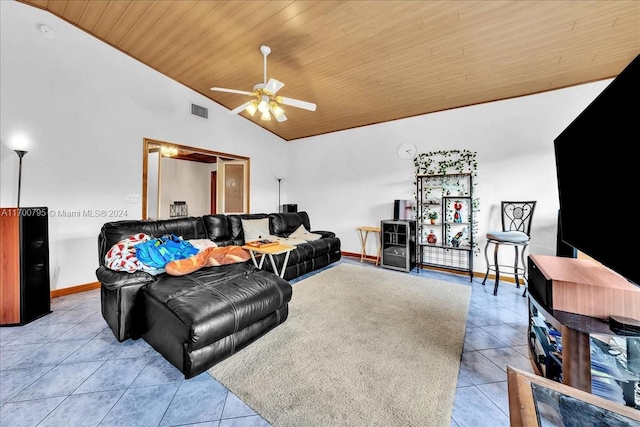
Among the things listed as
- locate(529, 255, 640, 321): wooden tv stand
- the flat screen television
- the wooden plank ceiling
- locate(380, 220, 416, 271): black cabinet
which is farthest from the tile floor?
the wooden plank ceiling

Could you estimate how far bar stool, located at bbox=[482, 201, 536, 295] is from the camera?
3.04m

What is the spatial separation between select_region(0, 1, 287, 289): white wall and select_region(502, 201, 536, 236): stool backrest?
17.8 feet

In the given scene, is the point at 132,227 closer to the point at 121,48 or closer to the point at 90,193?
the point at 90,193

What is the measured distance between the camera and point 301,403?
1405 mm

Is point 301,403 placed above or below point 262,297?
below

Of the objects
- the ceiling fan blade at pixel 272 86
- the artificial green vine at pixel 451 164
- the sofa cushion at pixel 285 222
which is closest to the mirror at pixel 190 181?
the sofa cushion at pixel 285 222

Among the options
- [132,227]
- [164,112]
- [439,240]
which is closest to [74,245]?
[132,227]

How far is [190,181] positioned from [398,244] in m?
6.21

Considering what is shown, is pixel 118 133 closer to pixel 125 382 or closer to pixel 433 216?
pixel 125 382

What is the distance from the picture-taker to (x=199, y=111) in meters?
4.40

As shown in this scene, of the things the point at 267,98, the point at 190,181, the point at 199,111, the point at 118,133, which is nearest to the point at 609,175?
the point at 267,98

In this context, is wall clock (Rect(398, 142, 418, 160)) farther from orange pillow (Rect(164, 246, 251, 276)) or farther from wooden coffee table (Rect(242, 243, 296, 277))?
orange pillow (Rect(164, 246, 251, 276))

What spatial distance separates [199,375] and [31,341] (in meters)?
1.64

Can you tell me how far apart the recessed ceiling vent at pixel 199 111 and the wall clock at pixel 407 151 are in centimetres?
371
